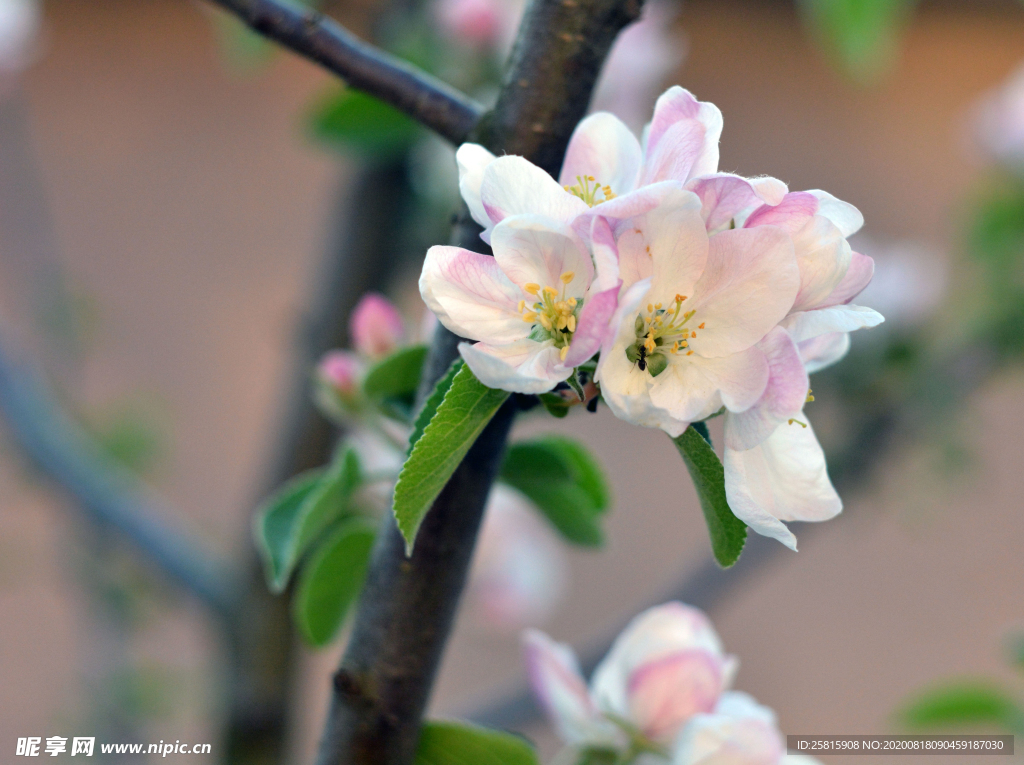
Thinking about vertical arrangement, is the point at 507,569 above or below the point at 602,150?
below

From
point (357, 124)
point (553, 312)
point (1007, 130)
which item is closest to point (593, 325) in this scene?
point (553, 312)

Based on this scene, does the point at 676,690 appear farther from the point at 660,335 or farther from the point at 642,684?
the point at 660,335

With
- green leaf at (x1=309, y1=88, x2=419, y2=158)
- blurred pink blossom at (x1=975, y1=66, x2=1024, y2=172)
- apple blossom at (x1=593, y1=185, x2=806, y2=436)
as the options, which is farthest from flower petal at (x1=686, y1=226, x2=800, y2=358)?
blurred pink blossom at (x1=975, y1=66, x2=1024, y2=172)

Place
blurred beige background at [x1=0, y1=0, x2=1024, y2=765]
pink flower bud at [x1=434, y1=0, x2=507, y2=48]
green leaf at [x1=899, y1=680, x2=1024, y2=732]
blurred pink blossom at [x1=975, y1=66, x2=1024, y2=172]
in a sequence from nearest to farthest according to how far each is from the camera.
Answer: green leaf at [x1=899, y1=680, x2=1024, y2=732]
pink flower bud at [x1=434, y1=0, x2=507, y2=48]
blurred pink blossom at [x1=975, y1=66, x2=1024, y2=172]
blurred beige background at [x1=0, y1=0, x2=1024, y2=765]

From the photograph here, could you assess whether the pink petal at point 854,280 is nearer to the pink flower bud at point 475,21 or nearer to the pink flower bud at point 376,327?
the pink flower bud at point 376,327

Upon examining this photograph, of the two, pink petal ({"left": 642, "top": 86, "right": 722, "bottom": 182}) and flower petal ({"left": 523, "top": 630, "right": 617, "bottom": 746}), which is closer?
pink petal ({"left": 642, "top": 86, "right": 722, "bottom": 182})

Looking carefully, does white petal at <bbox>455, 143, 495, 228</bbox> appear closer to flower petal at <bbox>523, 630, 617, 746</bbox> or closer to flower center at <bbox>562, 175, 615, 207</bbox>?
flower center at <bbox>562, 175, 615, 207</bbox>
